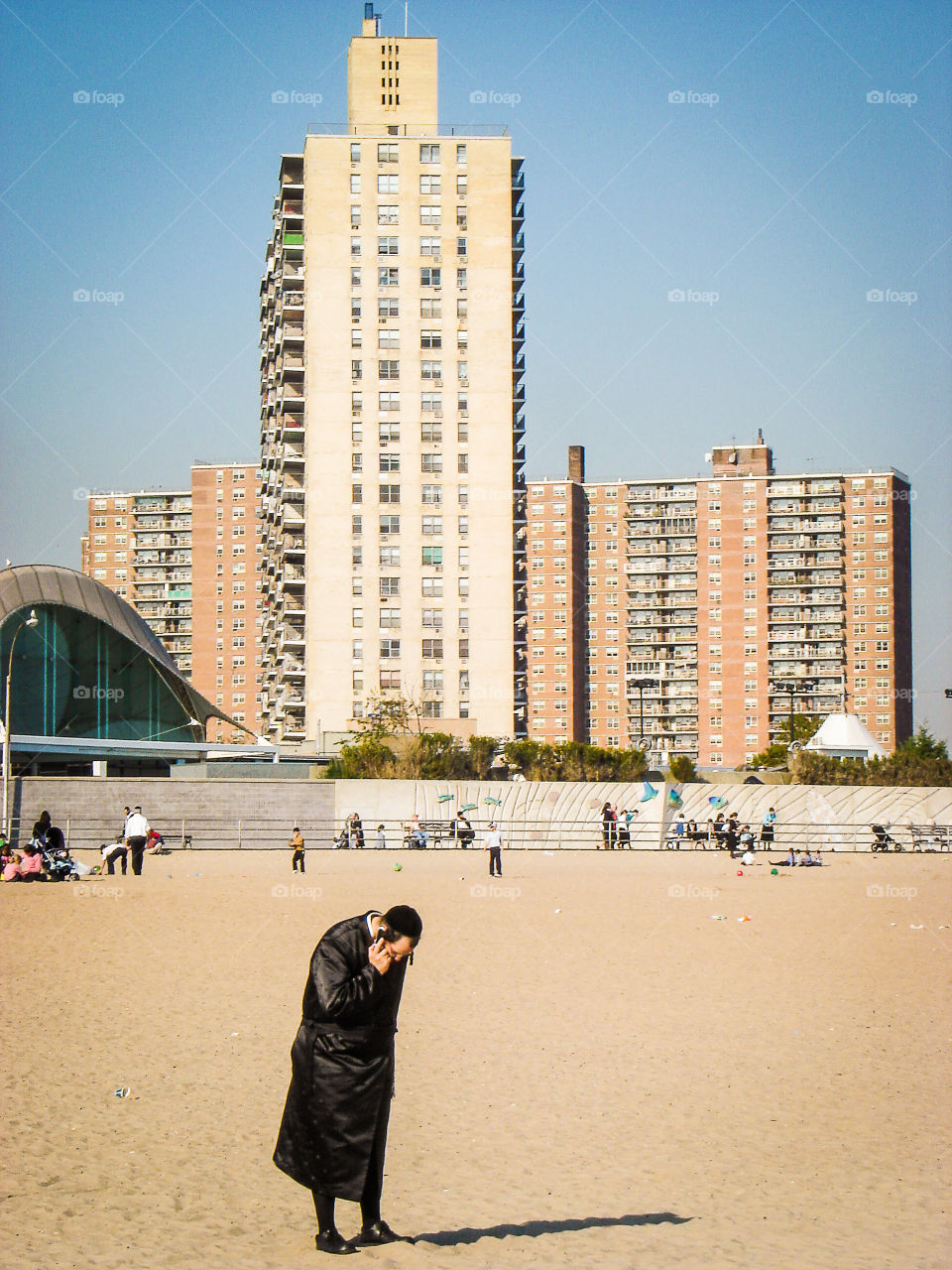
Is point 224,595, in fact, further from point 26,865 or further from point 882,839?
point 26,865

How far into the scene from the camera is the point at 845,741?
Answer: 72.2 meters

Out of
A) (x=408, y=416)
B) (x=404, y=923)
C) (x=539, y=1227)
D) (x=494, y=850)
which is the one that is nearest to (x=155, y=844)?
(x=494, y=850)

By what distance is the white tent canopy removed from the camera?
7138 cm

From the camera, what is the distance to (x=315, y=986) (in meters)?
6.36

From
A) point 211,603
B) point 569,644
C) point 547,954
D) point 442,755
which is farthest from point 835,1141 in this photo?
point 211,603

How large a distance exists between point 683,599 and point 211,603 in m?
51.7

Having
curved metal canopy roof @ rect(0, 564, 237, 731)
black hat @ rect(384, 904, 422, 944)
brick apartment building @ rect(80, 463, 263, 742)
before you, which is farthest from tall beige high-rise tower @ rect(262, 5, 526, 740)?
black hat @ rect(384, 904, 422, 944)

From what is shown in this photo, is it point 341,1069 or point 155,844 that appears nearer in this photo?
point 341,1069

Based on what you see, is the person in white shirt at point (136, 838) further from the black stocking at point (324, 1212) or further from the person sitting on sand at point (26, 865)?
the black stocking at point (324, 1212)

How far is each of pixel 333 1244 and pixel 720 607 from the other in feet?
453

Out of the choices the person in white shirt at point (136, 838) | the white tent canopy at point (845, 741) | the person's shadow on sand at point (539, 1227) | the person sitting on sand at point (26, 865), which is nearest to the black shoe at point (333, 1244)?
the person's shadow on sand at point (539, 1227)

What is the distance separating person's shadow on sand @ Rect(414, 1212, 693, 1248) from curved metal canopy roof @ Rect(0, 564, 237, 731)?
70.4 m

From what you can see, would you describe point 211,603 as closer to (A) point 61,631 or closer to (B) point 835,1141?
(A) point 61,631

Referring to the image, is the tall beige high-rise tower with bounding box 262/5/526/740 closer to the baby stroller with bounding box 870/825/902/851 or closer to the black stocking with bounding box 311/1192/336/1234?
the baby stroller with bounding box 870/825/902/851
